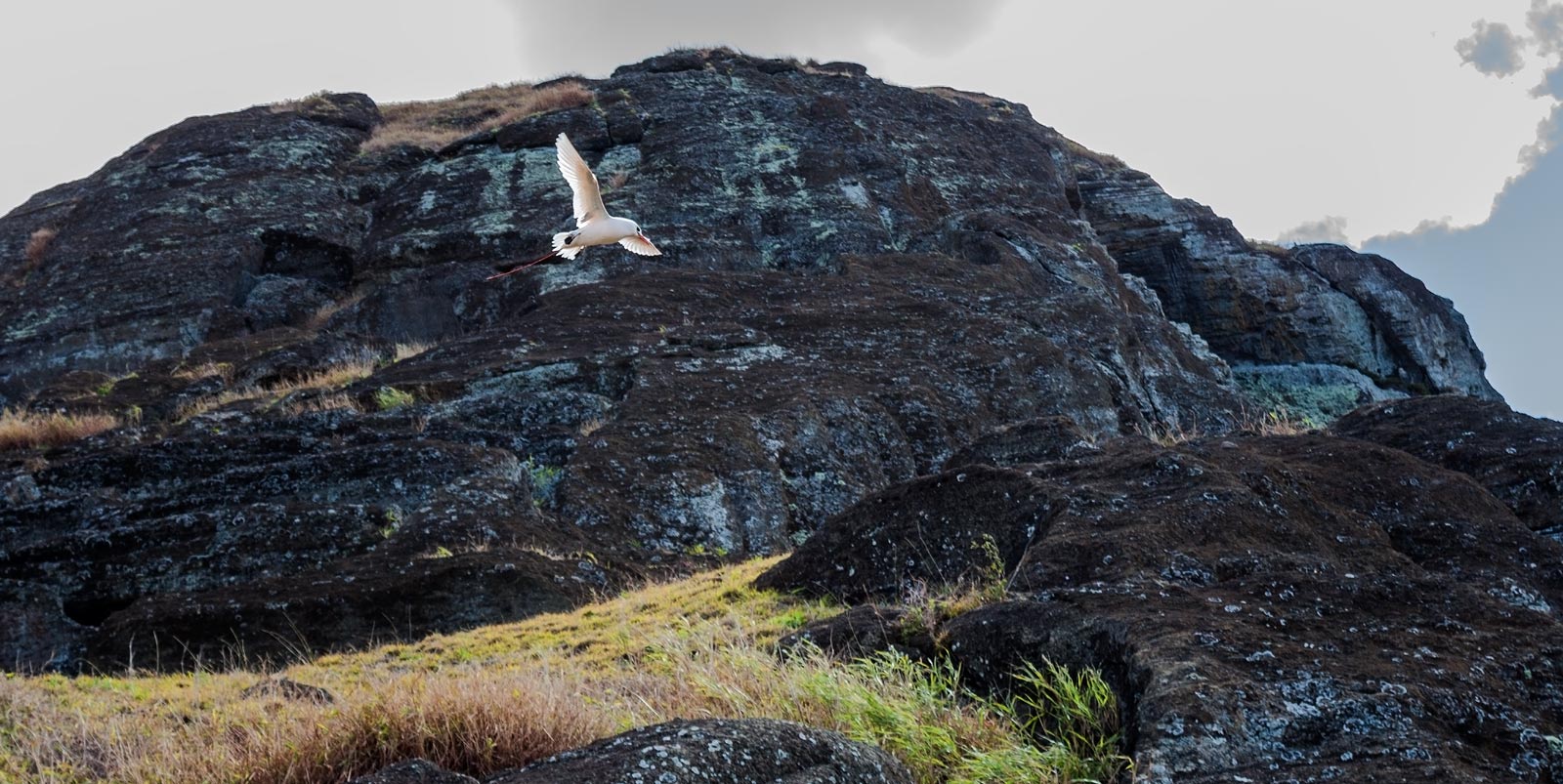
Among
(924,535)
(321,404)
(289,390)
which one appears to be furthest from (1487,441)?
(289,390)

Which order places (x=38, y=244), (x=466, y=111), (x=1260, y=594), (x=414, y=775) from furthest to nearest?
(x=466, y=111) < (x=38, y=244) < (x=1260, y=594) < (x=414, y=775)

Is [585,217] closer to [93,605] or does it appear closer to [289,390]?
[93,605]

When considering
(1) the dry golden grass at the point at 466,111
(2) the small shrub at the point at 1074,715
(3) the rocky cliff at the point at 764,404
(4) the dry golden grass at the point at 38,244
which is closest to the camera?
(2) the small shrub at the point at 1074,715

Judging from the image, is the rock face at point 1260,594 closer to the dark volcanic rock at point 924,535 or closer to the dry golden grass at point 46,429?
the dark volcanic rock at point 924,535

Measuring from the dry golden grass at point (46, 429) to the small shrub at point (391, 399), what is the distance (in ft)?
13.5

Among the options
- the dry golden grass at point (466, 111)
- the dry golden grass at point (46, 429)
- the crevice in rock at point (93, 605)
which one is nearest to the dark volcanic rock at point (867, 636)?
the crevice in rock at point (93, 605)

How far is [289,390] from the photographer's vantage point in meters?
22.6

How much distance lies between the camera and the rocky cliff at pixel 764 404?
25.3 ft

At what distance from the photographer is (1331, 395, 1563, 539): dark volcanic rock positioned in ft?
36.3

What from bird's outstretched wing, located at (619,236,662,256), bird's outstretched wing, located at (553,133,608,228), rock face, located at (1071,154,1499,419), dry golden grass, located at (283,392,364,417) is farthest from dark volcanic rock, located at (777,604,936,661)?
rock face, located at (1071,154,1499,419)

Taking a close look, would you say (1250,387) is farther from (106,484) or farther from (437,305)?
(106,484)

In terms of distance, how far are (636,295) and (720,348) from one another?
348 centimetres

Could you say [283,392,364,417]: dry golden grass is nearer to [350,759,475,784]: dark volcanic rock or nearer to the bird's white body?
the bird's white body

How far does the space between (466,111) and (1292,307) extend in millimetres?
25421
